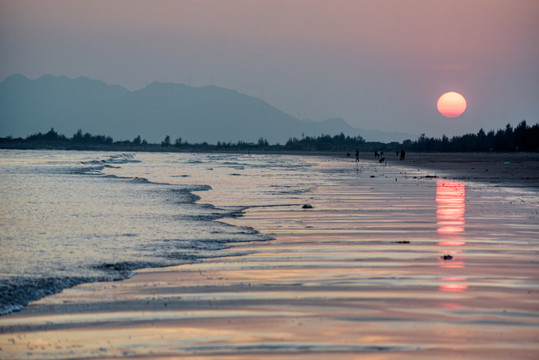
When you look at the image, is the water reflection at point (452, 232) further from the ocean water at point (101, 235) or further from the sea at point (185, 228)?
the ocean water at point (101, 235)

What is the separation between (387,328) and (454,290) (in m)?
1.85

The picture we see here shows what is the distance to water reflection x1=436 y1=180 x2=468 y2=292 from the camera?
7.46 m

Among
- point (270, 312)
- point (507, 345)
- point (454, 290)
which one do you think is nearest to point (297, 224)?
point (454, 290)

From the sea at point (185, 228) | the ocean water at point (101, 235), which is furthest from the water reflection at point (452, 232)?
the ocean water at point (101, 235)

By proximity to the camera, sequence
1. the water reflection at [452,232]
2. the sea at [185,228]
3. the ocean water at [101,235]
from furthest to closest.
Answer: the sea at [185,228]
the ocean water at [101,235]
the water reflection at [452,232]

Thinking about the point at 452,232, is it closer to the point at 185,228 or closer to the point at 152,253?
the point at 185,228

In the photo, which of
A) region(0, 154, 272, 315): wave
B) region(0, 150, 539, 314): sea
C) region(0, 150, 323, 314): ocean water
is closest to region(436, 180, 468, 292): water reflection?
region(0, 150, 539, 314): sea

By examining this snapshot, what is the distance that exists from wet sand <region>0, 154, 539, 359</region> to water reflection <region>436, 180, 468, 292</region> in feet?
0.16

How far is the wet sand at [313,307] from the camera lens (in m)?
4.97

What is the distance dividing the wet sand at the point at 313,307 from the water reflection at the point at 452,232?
0.05 metres

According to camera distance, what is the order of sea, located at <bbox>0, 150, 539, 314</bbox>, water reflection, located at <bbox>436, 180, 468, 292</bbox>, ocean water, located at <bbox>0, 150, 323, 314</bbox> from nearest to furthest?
water reflection, located at <bbox>436, 180, 468, 292</bbox> < ocean water, located at <bbox>0, 150, 323, 314</bbox> < sea, located at <bbox>0, 150, 539, 314</bbox>

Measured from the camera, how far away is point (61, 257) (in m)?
9.45

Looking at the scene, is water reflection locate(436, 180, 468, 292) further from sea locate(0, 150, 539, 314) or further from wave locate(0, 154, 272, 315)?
wave locate(0, 154, 272, 315)

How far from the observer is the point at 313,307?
6.27 m
